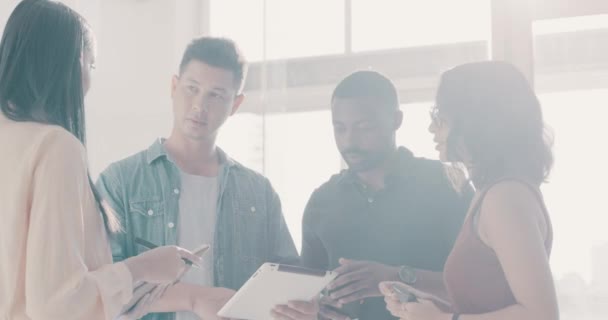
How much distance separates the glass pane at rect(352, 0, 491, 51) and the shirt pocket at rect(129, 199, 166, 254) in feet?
3.64

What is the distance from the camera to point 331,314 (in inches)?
75.1

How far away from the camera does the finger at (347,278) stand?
1.84 m

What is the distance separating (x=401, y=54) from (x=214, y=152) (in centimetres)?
88

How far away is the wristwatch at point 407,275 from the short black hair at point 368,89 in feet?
1.54

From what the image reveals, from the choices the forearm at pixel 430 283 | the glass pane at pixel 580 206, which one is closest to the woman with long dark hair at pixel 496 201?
the forearm at pixel 430 283

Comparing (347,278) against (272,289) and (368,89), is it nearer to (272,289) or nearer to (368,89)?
(272,289)

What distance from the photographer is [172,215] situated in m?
2.01

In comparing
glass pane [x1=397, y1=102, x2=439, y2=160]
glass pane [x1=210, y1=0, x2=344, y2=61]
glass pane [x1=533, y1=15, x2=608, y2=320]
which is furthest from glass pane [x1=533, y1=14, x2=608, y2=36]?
glass pane [x1=210, y1=0, x2=344, y2=61]

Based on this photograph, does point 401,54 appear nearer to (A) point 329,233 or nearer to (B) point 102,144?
(A) point 329,233

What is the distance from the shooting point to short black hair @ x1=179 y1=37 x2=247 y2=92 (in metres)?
2.11

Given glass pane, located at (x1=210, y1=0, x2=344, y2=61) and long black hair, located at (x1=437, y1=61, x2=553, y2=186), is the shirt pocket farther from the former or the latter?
glass pane, located at (x1=210, y1=0, x2=344, y2=61)

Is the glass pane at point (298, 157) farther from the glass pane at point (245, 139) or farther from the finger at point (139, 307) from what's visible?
the finger at point (139, 307)

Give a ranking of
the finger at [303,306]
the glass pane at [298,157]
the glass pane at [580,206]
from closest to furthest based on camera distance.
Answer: the finger at [303,306] → the glass pane at [580,206] → the glass pane at [298,157]

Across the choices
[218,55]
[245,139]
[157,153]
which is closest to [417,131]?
[245,139]
